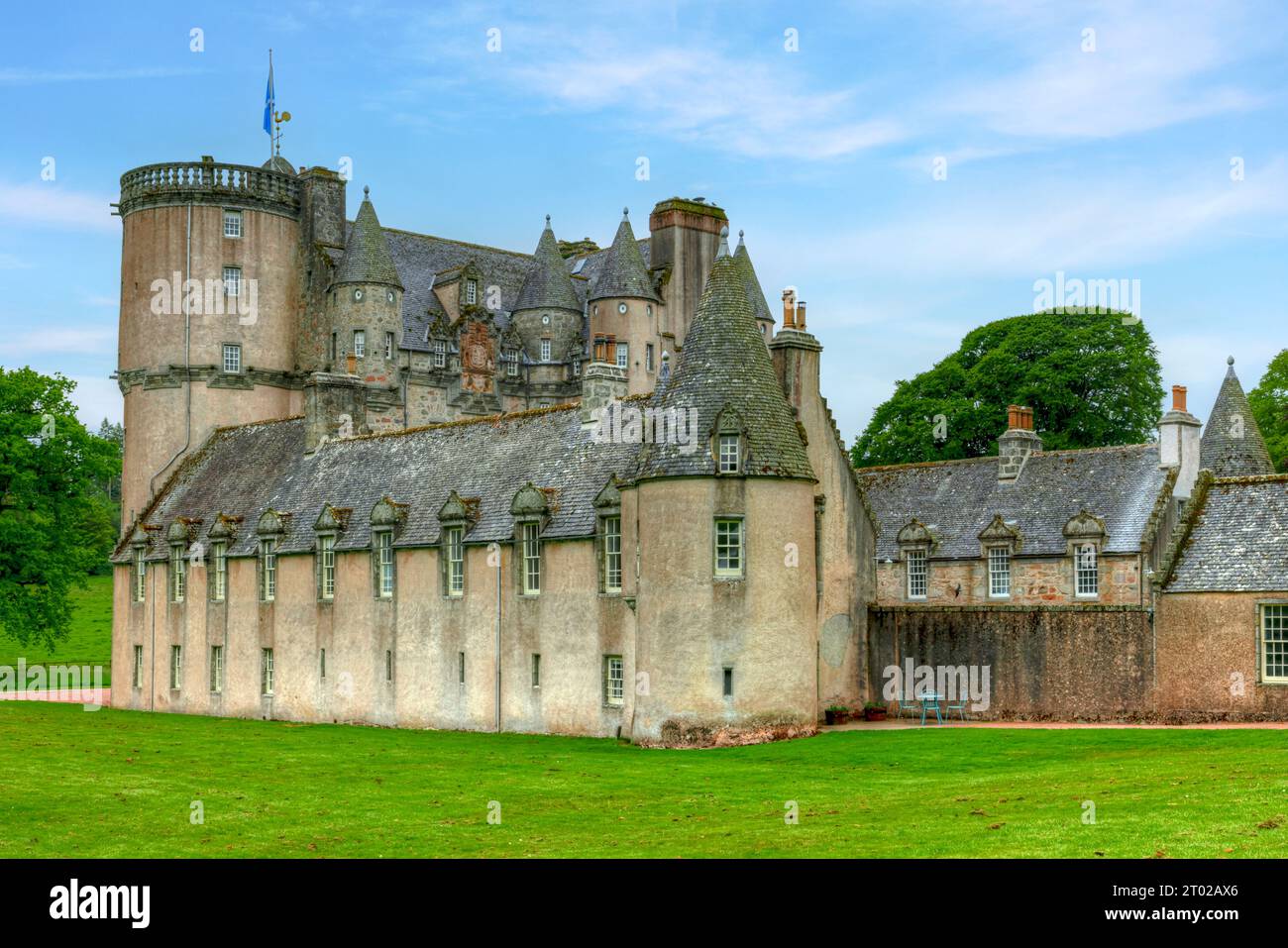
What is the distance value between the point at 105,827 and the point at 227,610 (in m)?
31.2

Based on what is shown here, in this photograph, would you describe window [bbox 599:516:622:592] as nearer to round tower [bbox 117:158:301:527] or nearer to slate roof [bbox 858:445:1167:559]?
slate roof [bbox 858:445:1167:559]

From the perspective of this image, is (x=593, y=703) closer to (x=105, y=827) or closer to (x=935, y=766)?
(x=935, y=766)

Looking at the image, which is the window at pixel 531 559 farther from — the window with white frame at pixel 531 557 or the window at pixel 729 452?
the window at pixel 729 452

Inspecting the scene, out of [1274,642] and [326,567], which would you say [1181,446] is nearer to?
[1274,642]

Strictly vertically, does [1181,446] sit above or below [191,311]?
below

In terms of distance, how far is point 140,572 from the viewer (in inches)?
2333

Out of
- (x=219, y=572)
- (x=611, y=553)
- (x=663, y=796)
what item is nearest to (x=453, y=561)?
(x=611, y=553)

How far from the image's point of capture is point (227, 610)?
5347 centimetres

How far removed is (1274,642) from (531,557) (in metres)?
18.0

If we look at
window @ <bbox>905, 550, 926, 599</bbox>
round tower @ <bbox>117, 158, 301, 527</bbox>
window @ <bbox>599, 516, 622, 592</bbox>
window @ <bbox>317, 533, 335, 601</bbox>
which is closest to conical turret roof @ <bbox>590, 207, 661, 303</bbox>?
round tower @ <bbox>117, 158, 301, 527</bbox>

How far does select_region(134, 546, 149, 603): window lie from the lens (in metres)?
58.9

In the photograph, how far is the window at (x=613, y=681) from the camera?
125 ft

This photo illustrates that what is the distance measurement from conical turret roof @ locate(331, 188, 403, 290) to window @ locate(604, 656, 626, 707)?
3307cm

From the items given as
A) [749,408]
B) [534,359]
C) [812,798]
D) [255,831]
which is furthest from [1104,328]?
[255,831]
